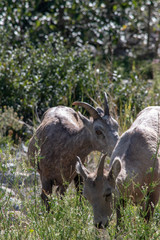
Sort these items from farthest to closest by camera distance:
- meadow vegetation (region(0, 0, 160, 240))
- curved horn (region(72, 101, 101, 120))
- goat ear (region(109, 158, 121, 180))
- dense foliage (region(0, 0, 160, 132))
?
1. dense foliage (region(0, 0, 160, 132))
2. curved horn (region(72, 101, 101, 120))
3. goat ear (region(109, 158, 121, 180))
4. meadow vegetation (region(0, 0, 160, 240))

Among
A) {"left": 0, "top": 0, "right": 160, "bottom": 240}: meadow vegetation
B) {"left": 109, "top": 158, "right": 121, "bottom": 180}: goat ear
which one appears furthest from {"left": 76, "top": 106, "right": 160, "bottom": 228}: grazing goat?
{"left": 0, "top": 0, "right": 160, "bottom": 240}: meadow vegetation

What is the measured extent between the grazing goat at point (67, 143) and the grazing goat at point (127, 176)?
34.7 inches

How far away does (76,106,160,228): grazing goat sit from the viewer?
17.2ft

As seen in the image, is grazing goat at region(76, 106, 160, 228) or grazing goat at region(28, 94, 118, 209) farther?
grazing goat at region(28, 94, 118, 209)

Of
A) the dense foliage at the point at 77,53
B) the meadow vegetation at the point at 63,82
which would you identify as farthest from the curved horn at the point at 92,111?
the dense foliage at the point at 77,53

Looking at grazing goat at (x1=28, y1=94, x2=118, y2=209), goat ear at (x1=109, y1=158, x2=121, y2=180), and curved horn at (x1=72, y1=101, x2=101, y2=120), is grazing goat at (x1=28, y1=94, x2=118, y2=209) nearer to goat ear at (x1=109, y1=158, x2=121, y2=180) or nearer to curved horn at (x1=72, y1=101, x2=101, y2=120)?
curved horn at (x1=72, y1=101, x2=101, y2=120)

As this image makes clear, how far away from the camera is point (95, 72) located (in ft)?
34.5

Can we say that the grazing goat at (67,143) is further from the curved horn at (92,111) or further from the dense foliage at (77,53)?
the dense foliage at (77,53)

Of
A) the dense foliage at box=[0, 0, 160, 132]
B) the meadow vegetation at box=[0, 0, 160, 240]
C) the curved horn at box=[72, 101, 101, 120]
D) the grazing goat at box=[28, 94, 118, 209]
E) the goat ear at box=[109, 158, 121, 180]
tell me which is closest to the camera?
the meadow vegetation at box=[0, 0, 160, 240]

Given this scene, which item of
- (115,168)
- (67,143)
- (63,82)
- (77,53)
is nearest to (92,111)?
(67,143)

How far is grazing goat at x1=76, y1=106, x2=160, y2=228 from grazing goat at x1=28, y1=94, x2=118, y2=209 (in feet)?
2.89

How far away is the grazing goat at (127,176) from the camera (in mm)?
5234

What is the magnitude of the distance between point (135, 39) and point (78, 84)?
727cm

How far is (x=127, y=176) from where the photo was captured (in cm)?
532
